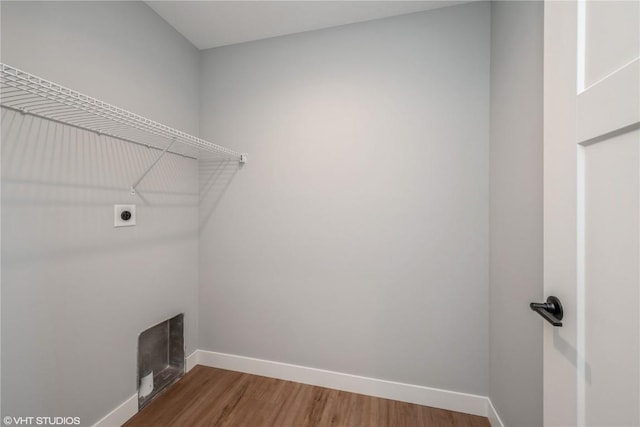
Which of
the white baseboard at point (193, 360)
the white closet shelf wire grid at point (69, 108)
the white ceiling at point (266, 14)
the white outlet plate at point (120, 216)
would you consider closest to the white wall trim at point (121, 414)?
the white baseboard at point (193, 360)

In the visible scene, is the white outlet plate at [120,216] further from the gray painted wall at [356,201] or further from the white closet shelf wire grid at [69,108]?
the gray painted wall at [356,201]

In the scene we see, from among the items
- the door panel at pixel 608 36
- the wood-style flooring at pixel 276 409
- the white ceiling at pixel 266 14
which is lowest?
the wood-style flooring at pixel 276 409

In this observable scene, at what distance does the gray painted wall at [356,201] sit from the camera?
58.2 inches

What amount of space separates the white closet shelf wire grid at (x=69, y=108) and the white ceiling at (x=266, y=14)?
79cm

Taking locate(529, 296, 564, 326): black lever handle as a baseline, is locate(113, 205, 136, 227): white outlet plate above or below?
above

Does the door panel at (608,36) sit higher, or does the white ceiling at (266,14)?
the white ceiling at (266,14)

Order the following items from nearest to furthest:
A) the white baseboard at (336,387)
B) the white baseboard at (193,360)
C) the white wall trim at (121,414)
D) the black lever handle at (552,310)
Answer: the black lever handle at (552,310) < the white wall trim at (121,414) < the white baseboard at (336,387) < the white baseboard at (193,360)

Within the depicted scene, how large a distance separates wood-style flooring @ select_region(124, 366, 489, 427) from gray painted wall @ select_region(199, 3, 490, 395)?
16 cm

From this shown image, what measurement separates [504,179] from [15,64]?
213 centimetres

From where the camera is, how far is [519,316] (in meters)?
1.12

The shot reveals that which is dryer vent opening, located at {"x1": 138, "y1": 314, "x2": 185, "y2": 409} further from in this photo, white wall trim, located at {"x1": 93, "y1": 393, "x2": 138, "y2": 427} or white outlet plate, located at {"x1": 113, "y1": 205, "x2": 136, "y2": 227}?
white outlet plate, located at {"x1": 113, "y1": 205, "x2": 136, "y2": 227}

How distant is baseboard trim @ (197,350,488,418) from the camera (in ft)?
4.86

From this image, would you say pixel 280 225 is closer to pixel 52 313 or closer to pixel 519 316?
pixel 52 313

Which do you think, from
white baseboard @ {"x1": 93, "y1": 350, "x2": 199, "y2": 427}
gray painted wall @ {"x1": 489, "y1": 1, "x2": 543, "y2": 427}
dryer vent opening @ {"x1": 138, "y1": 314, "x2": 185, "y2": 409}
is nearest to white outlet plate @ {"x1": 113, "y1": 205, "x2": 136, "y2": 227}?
dryer vent opening @ {"x1": 138, "y1": 314, "x2": 185, "y2": 409}
